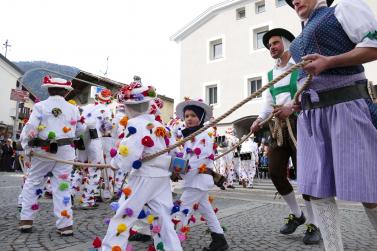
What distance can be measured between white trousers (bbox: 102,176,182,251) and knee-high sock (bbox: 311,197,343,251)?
1137 millimetres

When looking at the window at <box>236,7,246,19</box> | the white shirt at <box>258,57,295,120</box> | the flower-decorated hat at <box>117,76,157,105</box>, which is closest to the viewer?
the flower-decorated hat at <box>117,76,157,105</box>

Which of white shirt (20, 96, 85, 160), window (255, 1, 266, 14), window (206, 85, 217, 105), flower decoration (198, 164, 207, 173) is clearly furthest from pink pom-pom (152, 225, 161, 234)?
window (255, 1, 266, 14)

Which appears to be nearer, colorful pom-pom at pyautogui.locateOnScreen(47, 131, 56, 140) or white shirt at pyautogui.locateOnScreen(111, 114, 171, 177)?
white shirt at pyautogui.locateOnScreen(111, 114, 171, 177)

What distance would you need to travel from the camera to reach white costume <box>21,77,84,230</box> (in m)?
4.52

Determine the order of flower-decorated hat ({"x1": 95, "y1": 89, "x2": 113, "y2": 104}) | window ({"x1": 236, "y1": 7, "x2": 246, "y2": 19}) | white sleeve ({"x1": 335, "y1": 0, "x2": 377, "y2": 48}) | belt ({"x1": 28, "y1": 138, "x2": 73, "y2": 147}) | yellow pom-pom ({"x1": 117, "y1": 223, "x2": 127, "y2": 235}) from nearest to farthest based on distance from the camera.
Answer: white sleeve ({"x1": 335, "y1": 0, "x2": 377, "y2": 48}) → yellow pom-pom ({"x1": 117, "y1": 223, "x2": 127, "y2": 235}) → belt ({"x1": 28, "y1": 138, "x2": 73, "y2": 147}) → flower-decorated hat ({"x1": 95, "y1": 89, "x2": 113, "y2": 104}) → window ({"x1": 236, "y1": 7, "x2": 246, "y2": 19})

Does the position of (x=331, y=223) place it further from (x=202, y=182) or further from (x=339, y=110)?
(x=202, y=182)

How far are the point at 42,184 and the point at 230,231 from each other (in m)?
2.50

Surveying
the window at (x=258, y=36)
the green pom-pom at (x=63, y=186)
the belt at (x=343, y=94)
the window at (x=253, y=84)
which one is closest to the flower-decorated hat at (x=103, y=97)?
the green pom-pom at (x=63, y=186)

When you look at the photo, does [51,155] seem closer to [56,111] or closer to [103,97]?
[56,111]

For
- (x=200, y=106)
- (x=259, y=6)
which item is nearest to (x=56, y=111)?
(x=200, y=106)

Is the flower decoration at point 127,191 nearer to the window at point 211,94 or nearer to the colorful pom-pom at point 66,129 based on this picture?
the colorful pom-pom at point 66,129

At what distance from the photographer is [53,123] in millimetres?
4793

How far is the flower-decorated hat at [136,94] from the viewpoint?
3.25 metres

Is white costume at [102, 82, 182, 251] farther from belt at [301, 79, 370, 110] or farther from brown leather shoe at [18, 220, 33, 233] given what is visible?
brown leather shoe at [18, 220, 33, 233]
